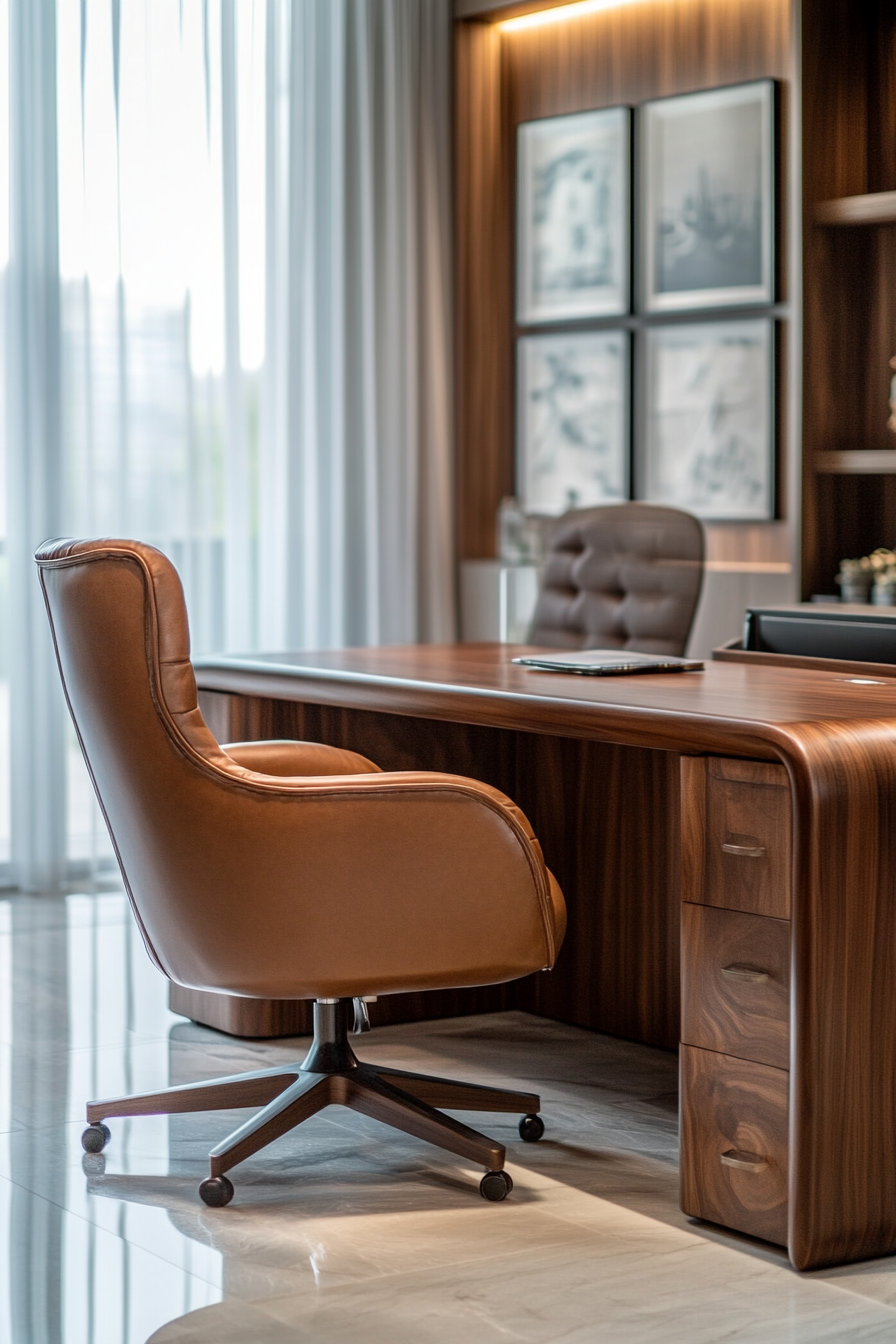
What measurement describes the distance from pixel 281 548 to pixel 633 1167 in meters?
3.20

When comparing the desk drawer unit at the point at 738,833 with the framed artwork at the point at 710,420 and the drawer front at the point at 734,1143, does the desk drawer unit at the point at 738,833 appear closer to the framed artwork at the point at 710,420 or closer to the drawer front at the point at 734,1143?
the drawer front at the point at 734,1143

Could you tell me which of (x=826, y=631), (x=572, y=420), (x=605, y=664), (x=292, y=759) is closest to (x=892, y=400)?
(x=826, y=631)

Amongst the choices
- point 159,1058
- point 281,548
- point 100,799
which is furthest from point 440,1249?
point 281,548

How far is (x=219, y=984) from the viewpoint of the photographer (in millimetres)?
2463

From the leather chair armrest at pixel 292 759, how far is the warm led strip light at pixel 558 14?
136 inches

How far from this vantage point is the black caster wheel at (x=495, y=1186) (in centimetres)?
250

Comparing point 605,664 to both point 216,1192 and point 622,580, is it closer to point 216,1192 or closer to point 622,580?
point 216,1192

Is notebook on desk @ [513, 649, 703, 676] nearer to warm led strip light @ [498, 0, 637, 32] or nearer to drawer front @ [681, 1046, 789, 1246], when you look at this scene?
drawer front @ [681, 1046, 789, 1246]

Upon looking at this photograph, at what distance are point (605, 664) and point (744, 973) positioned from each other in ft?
2.59

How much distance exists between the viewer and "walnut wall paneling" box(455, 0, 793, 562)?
545cm

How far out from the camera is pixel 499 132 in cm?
592

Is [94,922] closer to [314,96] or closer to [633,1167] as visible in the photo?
[633,1167]

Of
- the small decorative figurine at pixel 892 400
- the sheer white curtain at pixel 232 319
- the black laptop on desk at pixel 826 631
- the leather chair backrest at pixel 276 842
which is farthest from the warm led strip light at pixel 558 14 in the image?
the leather chair backrest at pixel 276 842

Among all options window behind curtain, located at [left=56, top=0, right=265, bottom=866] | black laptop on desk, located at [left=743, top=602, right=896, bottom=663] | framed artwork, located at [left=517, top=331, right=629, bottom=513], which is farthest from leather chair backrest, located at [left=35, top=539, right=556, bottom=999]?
framed artwork, located at [left=517, top=331, right=629, bottom=513]
